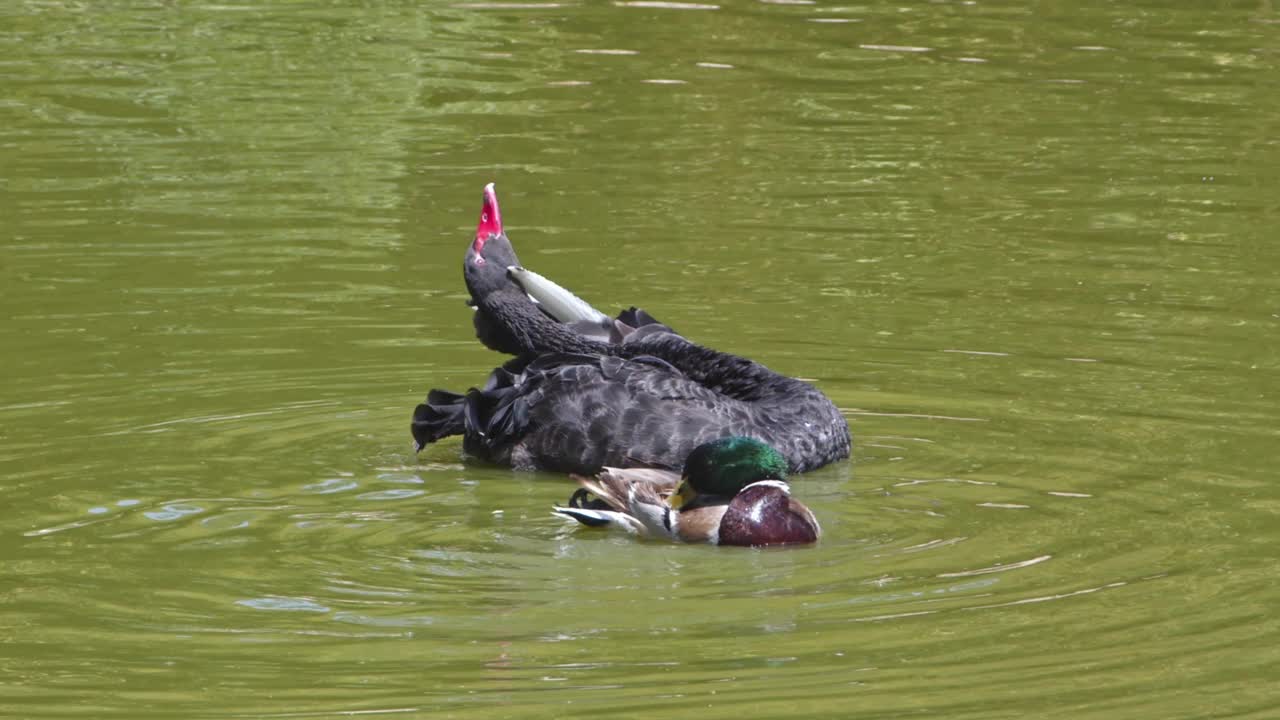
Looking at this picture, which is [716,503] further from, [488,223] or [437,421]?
[488,223]

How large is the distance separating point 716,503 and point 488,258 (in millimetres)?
2568

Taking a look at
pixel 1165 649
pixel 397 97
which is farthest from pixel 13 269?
pixel 1165 649

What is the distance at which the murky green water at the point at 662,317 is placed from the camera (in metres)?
7.10

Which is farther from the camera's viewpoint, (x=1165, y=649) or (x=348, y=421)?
(x=348, y=421)

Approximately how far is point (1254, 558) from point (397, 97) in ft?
39.5

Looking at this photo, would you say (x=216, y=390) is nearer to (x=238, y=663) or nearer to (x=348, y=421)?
(x=348, y=421)

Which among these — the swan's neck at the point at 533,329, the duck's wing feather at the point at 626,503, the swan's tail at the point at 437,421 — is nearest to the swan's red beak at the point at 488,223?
the swan's neck at the point at 533,329

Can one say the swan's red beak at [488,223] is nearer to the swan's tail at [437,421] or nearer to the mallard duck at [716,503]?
the swan's tail at [437,421]

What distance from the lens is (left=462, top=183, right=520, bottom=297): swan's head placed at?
34.9 ft

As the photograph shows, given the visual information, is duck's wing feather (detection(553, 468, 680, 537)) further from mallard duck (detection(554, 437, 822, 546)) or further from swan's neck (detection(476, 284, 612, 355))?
swan's neck (detection(476, 284, 612, 355))

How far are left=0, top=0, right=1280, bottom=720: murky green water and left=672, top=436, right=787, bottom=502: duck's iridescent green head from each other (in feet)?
0.95

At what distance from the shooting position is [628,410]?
9570 millimetres

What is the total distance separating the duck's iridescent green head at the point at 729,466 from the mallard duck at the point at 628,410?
0.73 metres

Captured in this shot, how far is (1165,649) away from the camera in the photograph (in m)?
7.06
